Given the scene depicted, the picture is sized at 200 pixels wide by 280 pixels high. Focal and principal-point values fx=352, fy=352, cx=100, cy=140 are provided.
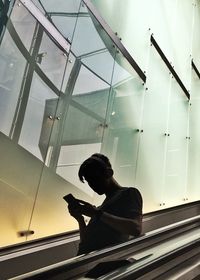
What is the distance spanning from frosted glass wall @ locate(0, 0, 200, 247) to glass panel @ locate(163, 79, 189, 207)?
0.05 feet

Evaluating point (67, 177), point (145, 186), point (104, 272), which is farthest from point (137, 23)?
point (104, 272)

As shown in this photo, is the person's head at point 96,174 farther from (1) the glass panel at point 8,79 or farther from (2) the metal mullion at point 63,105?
(2) the metal mullion at point 63,105

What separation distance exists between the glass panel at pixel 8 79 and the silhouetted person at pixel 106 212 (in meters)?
0.78

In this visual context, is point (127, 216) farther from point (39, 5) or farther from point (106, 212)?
point (39, 5)

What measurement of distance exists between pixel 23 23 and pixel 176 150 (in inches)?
129

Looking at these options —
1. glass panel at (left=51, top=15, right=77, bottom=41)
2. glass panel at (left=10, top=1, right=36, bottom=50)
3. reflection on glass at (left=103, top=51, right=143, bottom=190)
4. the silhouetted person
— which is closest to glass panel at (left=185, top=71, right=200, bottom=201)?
reflection on glass at (left=103, top=51, right=143, bottom=190)

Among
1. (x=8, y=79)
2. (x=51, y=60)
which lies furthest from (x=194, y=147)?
(x=8, y=79)

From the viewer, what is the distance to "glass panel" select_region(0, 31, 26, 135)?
7.52 feet

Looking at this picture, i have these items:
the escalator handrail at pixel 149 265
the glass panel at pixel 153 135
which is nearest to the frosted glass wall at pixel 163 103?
the glass panel at pixel 153 135

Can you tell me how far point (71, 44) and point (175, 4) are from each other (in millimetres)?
3639

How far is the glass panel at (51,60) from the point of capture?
8.94 ft

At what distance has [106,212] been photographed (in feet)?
5.62

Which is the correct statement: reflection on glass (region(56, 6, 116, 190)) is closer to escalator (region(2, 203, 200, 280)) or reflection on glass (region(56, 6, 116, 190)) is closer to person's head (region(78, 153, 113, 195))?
person's head (region(78, 153, 113, 195))

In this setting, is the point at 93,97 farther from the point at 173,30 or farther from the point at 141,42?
the point at 173,30
